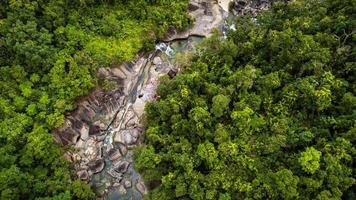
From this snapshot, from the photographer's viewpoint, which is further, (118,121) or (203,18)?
(203,18)

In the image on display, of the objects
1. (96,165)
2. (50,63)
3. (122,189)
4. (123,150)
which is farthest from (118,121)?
(50,63)

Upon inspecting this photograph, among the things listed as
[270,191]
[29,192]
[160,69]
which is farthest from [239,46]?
[29,192]

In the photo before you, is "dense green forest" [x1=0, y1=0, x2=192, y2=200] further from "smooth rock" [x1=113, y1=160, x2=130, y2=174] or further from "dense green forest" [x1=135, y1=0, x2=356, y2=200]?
"dense green forest" [x1=135, y1=0, x2=356, y2=200]

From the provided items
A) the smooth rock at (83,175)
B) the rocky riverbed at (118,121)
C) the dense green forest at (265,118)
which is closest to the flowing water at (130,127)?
the rocky riverbed at (118,121)

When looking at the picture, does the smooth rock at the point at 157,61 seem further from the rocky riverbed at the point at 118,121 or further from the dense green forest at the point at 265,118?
the dense green forest at the point at 265,118

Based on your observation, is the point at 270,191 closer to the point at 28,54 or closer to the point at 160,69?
the point at 160,69

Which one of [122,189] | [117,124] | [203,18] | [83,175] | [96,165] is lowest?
[122,189]

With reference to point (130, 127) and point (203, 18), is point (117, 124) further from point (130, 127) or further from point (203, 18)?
point (203, 18)
